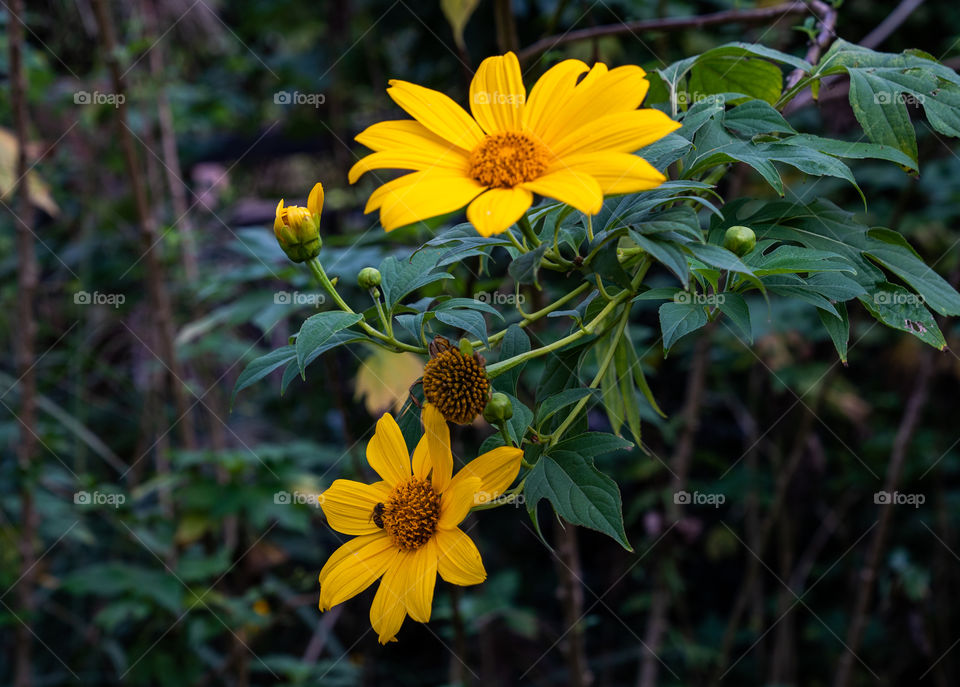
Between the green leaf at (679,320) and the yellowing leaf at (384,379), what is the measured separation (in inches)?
25.9

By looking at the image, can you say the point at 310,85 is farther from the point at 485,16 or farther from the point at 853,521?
the point at 853,521

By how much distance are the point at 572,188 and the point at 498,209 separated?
0.05 metres

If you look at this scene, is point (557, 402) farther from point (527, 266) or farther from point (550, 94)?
point (550, 94)

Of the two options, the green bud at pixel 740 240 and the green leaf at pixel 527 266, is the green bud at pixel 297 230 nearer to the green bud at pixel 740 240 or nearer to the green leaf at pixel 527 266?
the green leaf at pixel 527 266

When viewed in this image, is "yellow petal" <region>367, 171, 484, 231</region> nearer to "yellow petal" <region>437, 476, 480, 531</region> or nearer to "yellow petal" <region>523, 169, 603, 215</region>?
"yellow petal" <region>523, 169, 603, 215</region>

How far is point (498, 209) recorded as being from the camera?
0.44 meters

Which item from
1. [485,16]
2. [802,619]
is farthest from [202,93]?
[802,619]

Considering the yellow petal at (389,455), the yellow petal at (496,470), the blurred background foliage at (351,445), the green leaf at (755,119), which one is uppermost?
the green leaf at (755,119)

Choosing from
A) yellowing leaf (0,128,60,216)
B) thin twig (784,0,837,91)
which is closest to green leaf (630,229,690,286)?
thin twig (784,0,837,91)

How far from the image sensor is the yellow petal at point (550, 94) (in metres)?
0.53

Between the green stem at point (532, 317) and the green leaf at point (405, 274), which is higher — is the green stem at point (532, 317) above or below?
below

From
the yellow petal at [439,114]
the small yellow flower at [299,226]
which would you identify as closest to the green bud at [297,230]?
the small yellow flower at [299,226]

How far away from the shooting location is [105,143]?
8.13 feet

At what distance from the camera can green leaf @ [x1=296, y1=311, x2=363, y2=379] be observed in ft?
1.61
